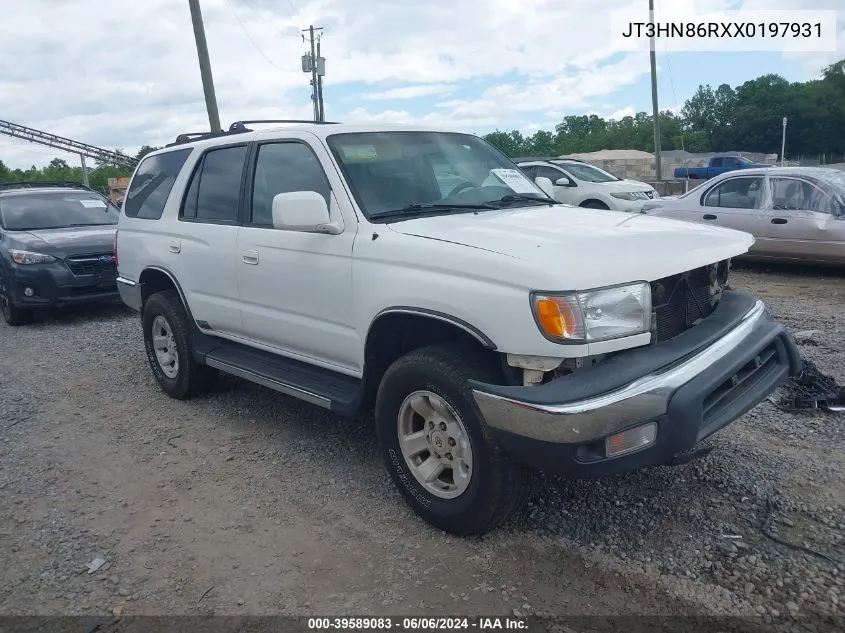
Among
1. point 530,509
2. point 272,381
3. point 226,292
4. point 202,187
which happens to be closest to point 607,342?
point 530,509

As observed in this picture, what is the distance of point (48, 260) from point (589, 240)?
761cm

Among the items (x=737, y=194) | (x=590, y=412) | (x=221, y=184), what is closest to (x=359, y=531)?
(x=590, y=412)

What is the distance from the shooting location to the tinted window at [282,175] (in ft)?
13.5

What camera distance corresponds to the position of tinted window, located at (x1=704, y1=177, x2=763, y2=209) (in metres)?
9.62

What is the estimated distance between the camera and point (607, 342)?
2895 millimetres

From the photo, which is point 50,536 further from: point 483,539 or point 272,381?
point 483,539

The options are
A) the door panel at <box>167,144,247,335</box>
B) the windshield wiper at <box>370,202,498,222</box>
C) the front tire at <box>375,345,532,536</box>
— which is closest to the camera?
the front tire at <box>375,345,532,536</box>

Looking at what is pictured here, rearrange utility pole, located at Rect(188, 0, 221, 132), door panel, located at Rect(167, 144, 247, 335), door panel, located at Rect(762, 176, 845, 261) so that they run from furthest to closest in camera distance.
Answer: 1. utility pole, located at Rect(188, 0, 221, 132)
2. door panel, located at Rect(762, 176, 845, 261)
3. door panel, located at Rect(167, 144, 247, 335)

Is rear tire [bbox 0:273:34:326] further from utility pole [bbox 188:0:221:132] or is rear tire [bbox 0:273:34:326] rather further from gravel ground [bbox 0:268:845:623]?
utility pole [bbox 188:0:221:132]

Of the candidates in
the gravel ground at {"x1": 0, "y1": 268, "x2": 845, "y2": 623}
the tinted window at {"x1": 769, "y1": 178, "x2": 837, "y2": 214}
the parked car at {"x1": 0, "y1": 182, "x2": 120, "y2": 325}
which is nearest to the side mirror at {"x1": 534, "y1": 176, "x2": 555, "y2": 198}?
the gravel ground at {"x1": 0, "y1": 268, "x2": 845, "y2": 623}

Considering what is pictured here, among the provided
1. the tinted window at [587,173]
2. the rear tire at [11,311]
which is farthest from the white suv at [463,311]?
the tinted window at [587,173]

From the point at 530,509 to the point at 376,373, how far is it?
1047 mm

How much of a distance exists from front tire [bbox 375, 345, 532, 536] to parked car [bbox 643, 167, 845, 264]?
279 inches

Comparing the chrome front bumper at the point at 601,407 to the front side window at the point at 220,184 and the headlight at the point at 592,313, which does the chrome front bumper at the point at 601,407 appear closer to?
the headlight at the point at 592,313
